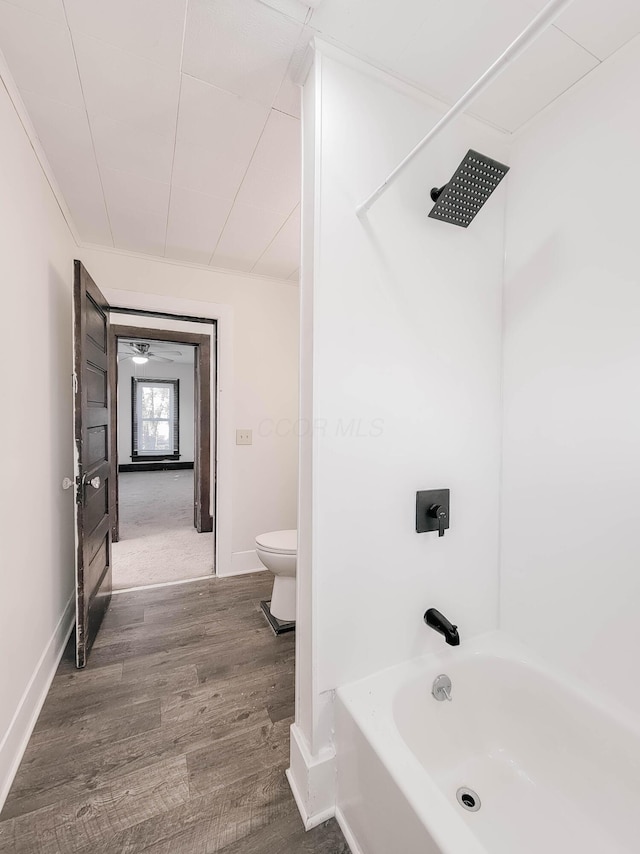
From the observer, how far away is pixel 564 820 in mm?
1034

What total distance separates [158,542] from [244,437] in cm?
164

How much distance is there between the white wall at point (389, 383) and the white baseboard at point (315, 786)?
5 cm

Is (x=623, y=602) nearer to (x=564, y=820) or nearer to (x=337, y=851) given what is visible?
(x=564, y=820)

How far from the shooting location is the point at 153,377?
8414mm

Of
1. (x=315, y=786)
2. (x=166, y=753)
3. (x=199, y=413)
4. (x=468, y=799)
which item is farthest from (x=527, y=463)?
(x=199, y=413)

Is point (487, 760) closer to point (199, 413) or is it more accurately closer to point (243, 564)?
point (243, 564)

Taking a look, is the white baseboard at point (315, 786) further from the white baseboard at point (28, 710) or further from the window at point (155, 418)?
the window at point (155, 418)

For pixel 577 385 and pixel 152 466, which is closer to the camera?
pixel 577 385

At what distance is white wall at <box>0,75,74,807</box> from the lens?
1285 mm

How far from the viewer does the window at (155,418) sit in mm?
8273

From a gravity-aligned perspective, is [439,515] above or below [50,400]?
below

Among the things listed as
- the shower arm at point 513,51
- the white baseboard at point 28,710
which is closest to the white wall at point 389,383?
the shower arm at point 513,51

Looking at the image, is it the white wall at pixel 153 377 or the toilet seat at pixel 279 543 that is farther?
the white wall at pixel 153 377

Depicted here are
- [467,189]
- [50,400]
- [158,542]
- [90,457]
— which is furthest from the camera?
[158,542]
